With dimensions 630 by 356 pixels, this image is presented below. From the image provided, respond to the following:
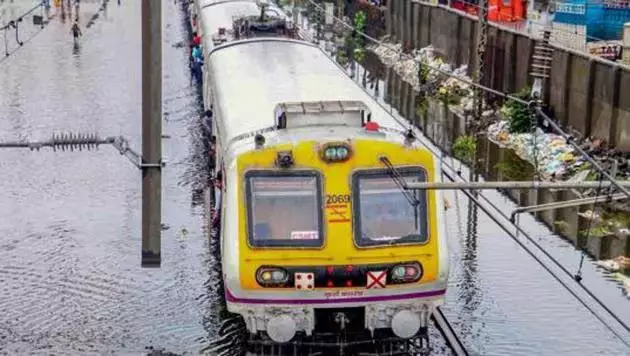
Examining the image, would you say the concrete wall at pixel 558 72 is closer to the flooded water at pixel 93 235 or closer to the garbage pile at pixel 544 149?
the garbage pile at pixel 544 149

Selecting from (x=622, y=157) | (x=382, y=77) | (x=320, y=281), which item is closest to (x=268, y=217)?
(x=320, y=281)

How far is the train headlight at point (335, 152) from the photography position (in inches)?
425

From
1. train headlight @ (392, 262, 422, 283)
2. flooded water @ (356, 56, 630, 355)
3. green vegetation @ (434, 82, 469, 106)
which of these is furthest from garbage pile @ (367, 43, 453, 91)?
train headlight @ (392, 262, 422, 283)

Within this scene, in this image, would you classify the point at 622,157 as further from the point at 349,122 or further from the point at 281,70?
the point at 349,122

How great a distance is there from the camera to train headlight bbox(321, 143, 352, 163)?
10.8 m

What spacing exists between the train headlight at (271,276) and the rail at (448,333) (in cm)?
263

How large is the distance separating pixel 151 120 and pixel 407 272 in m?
3.14

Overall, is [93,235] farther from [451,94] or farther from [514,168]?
[451,94]

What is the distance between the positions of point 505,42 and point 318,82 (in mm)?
17395

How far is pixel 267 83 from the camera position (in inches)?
552

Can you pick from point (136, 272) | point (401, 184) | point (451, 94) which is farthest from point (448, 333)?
point (451, 94)

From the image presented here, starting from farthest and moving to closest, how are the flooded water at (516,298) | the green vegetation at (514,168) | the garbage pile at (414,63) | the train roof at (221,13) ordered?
the garbage pile at (414,63)
the train roof at (221,13)
the green vegetation at (514,168)
the flooded water at (516,298)

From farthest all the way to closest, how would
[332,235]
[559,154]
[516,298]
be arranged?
[559,154] → [516,298] → [332,235]

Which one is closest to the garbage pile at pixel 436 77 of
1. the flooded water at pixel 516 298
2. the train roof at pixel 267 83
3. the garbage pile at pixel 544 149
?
the garbage pile at pixel 544 149
